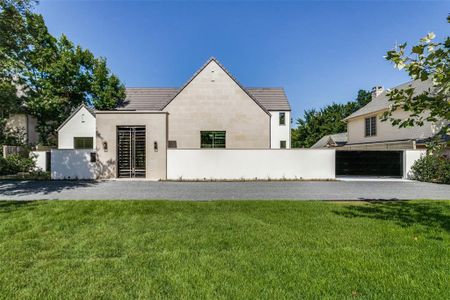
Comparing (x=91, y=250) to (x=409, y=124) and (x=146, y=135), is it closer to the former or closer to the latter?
(x=409, y=124)

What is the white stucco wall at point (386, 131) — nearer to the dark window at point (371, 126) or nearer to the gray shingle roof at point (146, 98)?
the dark window at point (371, 126)

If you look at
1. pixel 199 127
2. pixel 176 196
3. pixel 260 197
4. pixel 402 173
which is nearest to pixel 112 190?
pixel 176 196

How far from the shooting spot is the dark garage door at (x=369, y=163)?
16469 millimetres

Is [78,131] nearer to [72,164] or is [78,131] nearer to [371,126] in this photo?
[72,164]

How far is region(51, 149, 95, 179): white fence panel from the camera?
14802 mm

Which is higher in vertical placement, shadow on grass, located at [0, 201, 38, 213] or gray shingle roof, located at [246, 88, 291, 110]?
gray shingle roof, located at [246, 88, 291, 110]

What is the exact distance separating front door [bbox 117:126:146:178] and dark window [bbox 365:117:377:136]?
21.3 meters

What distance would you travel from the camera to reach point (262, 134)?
18.1 metres

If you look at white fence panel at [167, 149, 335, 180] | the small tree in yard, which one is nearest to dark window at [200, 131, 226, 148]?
white fence panel at [167, 149, 335, 180]

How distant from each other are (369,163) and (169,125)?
15.0 meters

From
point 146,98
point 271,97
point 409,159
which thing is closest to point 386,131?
point 409,159

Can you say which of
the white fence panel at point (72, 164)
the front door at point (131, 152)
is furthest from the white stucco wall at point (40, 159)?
the front door at point (131, 152)

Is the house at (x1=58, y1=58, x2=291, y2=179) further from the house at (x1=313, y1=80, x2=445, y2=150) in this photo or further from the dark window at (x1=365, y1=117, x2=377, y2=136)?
the dark window at (x1=365, y1=117, x2=377, y2=136)

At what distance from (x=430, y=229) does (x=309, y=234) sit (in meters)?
2.71
